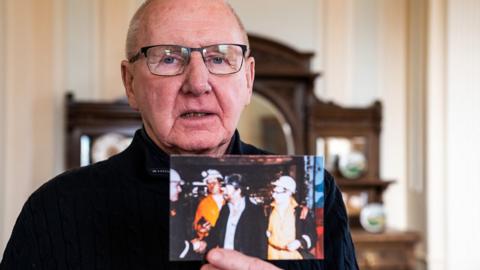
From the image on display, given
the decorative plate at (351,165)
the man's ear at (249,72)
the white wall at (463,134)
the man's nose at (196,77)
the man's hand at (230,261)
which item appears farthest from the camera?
the decorative plate at (351,165)

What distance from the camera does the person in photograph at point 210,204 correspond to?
0.97 meters

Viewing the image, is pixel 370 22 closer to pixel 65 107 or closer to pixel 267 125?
pixel 267 125

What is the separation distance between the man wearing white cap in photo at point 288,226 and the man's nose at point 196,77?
228mm

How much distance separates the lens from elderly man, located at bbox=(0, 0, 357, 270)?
115cm

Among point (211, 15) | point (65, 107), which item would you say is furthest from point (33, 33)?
point (211, 15)

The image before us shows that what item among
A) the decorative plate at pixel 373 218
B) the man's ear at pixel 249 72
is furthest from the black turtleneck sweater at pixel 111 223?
the decorative plate at pixel 373 218

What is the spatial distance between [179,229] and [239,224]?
0.09 metres

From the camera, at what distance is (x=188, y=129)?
1157 millimetres

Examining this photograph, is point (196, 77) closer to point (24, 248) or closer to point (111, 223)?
point (111, 223)

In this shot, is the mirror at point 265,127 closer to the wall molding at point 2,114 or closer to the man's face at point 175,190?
the wall molding at point 2,114

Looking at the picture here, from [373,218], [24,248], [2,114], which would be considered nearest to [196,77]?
[24,248]

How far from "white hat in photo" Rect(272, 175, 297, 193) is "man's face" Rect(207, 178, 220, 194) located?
0.28 ft

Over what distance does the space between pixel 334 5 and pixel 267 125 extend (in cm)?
95

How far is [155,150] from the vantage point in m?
1.21
